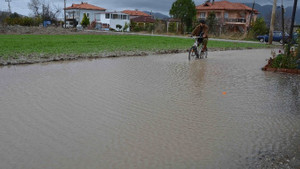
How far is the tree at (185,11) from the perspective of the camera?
53469 mm

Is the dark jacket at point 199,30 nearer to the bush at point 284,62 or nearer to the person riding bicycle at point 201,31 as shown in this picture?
the person riding bicycle at point 201,31

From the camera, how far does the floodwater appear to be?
384cm

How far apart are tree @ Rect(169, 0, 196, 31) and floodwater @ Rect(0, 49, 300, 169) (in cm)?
4554

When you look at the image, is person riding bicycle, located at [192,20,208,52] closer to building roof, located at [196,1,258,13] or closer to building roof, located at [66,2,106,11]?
building roof, located at [196,1,258,13]

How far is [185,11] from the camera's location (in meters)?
53.4

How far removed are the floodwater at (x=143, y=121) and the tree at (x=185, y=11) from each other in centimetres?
4554

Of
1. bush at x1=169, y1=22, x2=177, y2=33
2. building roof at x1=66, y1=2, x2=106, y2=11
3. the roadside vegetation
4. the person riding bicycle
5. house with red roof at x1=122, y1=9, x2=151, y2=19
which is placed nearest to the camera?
the roadside vegetation

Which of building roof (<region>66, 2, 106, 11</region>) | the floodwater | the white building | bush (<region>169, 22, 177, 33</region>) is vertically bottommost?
the floodwater

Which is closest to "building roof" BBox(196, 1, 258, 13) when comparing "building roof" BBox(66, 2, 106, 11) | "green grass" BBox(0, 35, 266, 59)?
"building roof" BBox(66, 2, 106, 11)

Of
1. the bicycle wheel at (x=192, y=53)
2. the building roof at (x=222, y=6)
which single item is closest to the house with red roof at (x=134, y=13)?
Result: the building roof at (x=222, y=6)

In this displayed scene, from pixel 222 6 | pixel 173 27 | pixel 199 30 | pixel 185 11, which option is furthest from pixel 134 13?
pixel 199 30

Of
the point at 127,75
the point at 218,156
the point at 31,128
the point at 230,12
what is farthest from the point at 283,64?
the point at 230,12

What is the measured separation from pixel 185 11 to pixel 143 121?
5007cm

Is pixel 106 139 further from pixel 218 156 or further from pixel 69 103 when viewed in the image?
pixel 69 103
